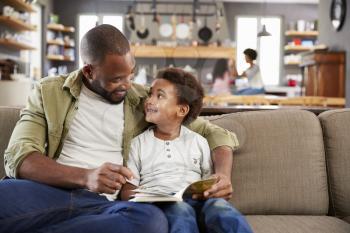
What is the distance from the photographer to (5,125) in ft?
6.84

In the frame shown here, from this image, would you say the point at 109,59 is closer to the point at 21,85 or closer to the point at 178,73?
the point at 178,73

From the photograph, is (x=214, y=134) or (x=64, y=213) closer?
(x=64, y=213)

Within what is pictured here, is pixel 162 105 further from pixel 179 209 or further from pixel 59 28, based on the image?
pixel 59 28

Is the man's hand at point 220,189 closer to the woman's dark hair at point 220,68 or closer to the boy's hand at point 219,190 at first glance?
the boy's hand at point 219,190

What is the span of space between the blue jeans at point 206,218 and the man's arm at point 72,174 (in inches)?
7.8

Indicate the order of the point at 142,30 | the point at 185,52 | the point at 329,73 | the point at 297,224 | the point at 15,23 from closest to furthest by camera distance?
the point at 297,224
the point at 15,23
the point at 329,73
the point at 185,52
the point at 142,30

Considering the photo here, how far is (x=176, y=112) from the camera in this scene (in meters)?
1.99

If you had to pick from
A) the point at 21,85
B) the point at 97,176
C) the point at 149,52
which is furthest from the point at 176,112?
the point at 149,52

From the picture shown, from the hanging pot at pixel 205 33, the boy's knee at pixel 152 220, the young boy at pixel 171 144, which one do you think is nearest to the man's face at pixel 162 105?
the young boy at pixel 171 144

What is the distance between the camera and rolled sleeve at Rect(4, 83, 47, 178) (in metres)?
1.76

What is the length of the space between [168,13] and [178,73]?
9.81 m

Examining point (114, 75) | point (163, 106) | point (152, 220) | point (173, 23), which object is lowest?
point (152, 220)

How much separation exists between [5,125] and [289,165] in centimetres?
116

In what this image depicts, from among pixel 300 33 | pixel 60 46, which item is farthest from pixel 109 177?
pixel 300 33
